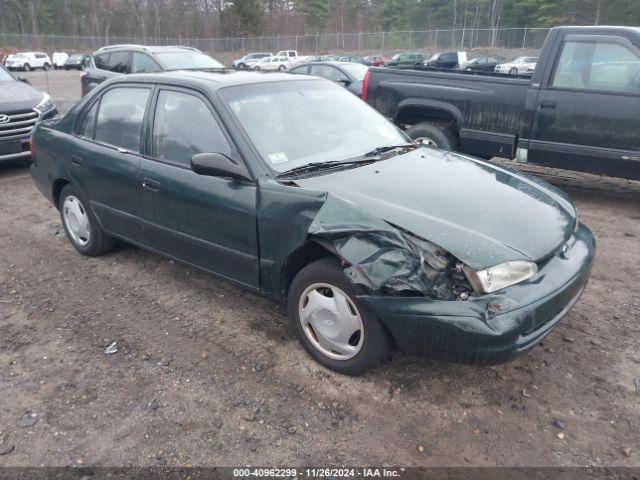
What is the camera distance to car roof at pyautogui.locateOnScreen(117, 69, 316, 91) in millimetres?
3697

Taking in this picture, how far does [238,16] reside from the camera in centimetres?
Result: 5931

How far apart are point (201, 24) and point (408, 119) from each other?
64726 millimetres

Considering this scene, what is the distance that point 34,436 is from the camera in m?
2.71

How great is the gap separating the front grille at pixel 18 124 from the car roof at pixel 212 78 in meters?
4.16

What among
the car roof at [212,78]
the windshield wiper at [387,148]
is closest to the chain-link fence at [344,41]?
the windshield wiper at [387,148]

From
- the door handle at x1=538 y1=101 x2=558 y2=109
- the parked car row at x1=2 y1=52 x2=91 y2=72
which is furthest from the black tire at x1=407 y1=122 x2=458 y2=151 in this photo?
the parked car row at x1=2 y1=52 x2=91 y2=72

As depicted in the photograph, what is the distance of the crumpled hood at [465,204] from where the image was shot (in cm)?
275

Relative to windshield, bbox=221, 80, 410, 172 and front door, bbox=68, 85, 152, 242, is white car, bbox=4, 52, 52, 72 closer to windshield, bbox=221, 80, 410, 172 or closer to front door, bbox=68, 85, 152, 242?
front door, bbox=68, 85, 152, 242

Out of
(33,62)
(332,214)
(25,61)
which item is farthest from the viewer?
(33,62)

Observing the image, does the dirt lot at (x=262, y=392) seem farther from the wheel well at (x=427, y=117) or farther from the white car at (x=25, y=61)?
the white car at (x=25, y=61)

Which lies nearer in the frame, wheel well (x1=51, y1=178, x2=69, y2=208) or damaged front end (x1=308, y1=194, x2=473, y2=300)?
damaged front end (x1=308, y1=194, x2=473, y2=300)

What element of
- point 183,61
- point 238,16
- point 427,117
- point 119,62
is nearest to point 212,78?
point 427,117

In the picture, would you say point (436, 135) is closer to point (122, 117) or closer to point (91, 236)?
point (122, 117)

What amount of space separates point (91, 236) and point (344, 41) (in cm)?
5011
